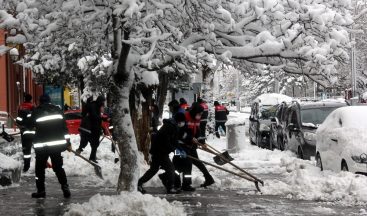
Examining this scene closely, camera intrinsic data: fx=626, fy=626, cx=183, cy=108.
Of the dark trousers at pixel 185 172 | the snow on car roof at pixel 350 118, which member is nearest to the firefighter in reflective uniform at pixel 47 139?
the dark trousers at pixel 185 172

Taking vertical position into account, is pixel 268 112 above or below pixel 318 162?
above

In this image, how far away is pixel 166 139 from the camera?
1059cm

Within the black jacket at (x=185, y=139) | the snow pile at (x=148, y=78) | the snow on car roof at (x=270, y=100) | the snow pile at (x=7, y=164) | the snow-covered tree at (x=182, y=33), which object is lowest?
the snow pile at (x=7, y=164)

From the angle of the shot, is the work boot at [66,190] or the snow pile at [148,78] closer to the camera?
the work boot at [66,190]

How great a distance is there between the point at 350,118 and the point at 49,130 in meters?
5.91

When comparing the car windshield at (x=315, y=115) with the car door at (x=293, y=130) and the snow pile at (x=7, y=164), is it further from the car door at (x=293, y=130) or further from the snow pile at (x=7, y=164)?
the snow pile at (x=7, y=164)

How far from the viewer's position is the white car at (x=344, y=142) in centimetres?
1082

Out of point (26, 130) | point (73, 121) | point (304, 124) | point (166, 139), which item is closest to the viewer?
point (166, 139)

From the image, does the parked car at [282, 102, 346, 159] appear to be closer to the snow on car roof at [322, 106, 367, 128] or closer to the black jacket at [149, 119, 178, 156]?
the snow on car roof at [322, 106, 367, 128]

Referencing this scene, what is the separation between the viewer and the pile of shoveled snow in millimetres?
8211

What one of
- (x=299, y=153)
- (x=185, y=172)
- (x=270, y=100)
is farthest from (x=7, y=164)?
(x=270, y=100)

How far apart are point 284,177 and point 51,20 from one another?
6988mm

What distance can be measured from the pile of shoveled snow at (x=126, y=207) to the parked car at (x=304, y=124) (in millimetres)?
7713

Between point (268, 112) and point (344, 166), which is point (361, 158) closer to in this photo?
point (344, 166)
